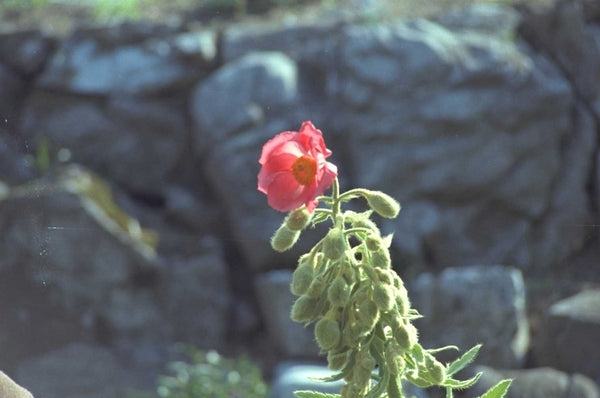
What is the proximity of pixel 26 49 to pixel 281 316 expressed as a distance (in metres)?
2.47

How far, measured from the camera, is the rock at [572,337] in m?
5.30

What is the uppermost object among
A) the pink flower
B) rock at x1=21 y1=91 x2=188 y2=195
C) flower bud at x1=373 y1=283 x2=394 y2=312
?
the pink flower

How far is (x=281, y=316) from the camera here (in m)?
6.09

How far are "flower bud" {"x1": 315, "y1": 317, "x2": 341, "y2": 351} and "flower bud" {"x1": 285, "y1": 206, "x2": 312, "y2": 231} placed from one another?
0.14 metres

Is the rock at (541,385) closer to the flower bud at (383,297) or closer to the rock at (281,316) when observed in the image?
the rock at (281,316)

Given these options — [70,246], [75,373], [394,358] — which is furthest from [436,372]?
[70,246]

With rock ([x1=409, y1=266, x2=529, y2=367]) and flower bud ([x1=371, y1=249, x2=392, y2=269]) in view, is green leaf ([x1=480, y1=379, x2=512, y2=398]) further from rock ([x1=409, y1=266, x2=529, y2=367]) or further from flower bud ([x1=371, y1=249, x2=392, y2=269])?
rock ([x1=409, y1=266, x2=529, y2=367])

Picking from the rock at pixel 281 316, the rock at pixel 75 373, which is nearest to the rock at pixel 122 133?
the rock at pixel 281 316

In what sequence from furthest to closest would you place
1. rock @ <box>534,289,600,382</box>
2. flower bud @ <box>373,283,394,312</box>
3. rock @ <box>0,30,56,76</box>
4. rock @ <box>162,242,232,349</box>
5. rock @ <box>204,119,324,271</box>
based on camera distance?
rock @ <box>0,30,56,76</box>, rock @ <box>204,119,324,271</box>, rock @ <box>162,242,232,349</box>, rock @ <box>534,289,600,382</box>, flower bud @ <box>373,283,394,312</box>

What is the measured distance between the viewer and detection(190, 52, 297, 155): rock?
641 centimetres

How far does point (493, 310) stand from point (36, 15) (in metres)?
3.66

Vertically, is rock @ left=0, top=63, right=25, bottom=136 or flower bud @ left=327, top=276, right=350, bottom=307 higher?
flower bud @ left=327, top=276, right=350, bottom=307

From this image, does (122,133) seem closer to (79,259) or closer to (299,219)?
(79,259)

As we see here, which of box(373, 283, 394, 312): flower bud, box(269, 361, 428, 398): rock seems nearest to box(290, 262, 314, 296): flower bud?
box(373, 283, 394, 312): flower bud
